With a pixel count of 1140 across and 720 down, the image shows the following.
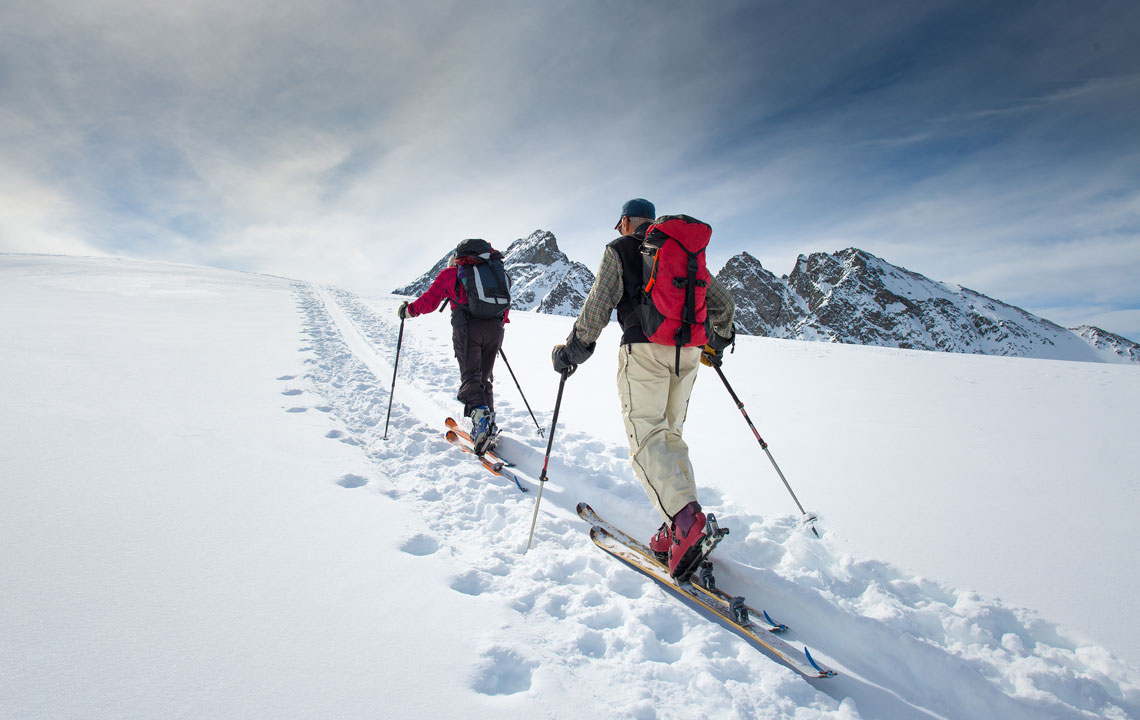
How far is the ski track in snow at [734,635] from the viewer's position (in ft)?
7.30

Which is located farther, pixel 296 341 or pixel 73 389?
pixel 296 341

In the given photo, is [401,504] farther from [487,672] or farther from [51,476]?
[51,476]

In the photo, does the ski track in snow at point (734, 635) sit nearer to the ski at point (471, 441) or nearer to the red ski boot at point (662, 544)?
the red ski boot at point (662, 544)

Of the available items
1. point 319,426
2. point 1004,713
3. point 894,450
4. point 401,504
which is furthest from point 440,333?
point 1004,713

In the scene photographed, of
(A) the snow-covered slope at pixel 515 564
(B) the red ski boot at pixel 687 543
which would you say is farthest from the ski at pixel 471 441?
(B) the red ski boot at pixel 687 543

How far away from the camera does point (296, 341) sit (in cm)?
1087

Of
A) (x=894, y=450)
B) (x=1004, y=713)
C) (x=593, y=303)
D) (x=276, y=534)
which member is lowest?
(x=1004, y=713)

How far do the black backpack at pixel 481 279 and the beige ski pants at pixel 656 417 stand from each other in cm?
263

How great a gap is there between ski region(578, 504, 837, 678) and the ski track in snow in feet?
0.22

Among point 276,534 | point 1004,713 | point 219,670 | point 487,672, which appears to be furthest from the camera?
point 276,534

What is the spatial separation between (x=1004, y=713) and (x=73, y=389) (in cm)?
835

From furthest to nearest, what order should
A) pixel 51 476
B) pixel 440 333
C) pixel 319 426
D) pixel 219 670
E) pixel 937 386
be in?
1. pixel 440 333
2. pixel 937 386
3. pixel 319 426
4. pixel 51 476
5. pixel 219 670

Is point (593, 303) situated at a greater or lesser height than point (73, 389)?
greater

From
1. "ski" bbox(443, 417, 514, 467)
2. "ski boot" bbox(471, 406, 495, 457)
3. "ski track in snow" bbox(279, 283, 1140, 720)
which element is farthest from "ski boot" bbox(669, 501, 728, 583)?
"ski boot" bbox(471, 406, 495, 457)
